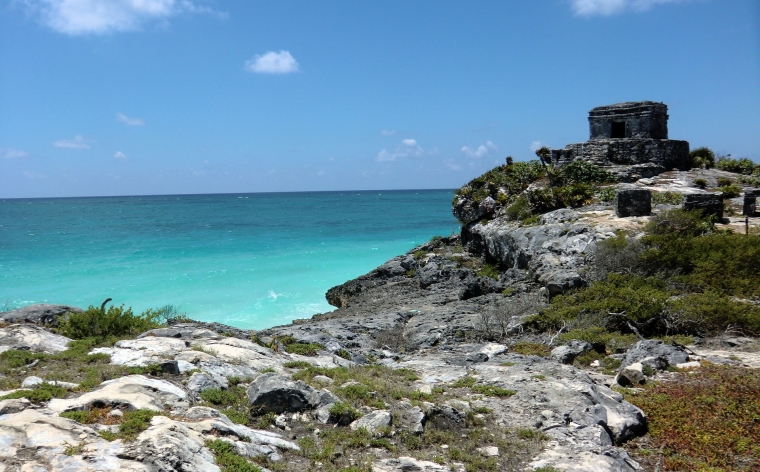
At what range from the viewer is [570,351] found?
10.8 metres

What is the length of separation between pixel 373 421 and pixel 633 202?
15427 mm

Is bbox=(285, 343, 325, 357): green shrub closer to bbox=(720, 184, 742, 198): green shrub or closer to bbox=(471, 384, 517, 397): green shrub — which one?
bbox=(471, 384, 517, 397): green shrub

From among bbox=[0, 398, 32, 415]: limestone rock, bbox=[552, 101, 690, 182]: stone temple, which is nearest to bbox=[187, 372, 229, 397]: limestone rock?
bbox=[0, 398, 32, 415]: limestone rock

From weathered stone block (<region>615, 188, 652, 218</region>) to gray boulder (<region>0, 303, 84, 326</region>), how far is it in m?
17.5

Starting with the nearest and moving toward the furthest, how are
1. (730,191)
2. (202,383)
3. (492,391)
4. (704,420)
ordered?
1. (704,420)
2. (202,383)
3. (492,391)
4. (730,191)

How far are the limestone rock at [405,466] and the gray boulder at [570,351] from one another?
213 inches

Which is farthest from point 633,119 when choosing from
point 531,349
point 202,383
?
point 202,383

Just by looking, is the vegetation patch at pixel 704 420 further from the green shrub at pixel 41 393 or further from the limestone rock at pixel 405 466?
the green shrub at pixel 41 393

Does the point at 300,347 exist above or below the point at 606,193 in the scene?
below

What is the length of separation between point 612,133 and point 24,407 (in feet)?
90.3

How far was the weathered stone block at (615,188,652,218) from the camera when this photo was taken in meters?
18.7

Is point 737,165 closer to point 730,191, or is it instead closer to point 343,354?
point 730,191

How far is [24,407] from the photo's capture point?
6.18 m

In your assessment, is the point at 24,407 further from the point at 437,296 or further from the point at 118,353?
the point at 437,296
